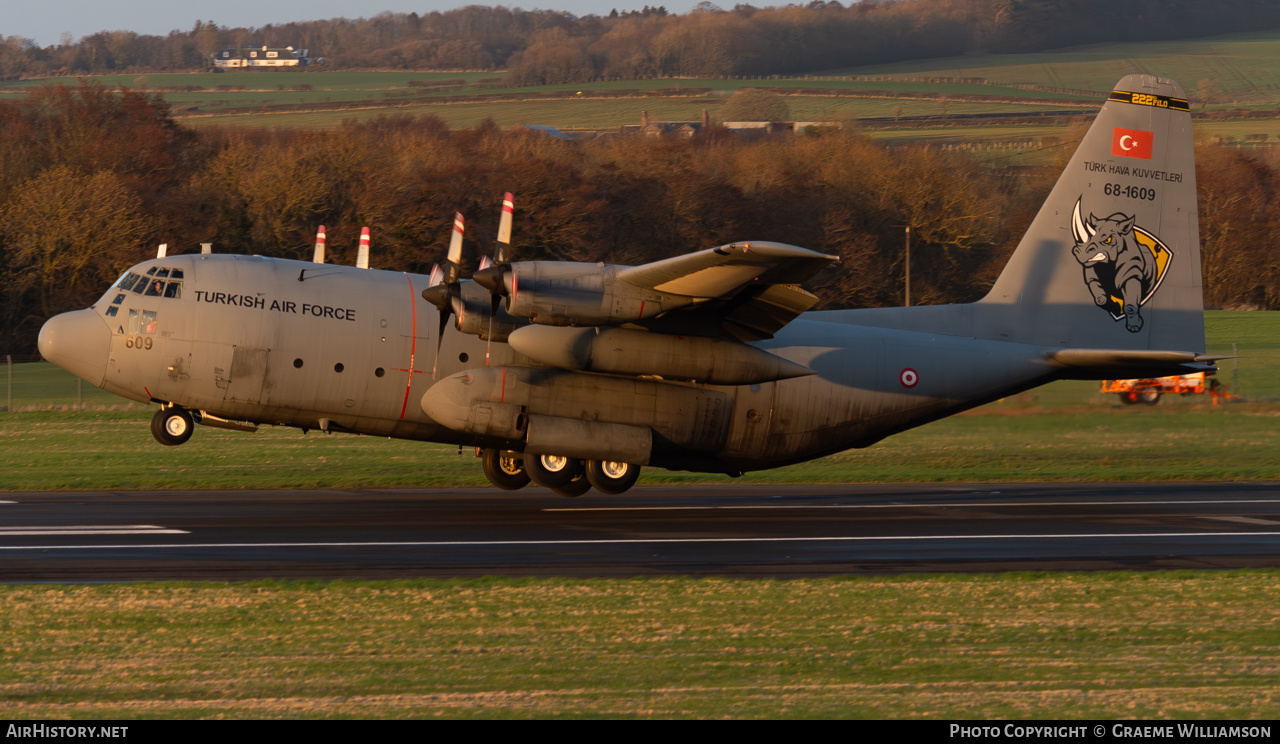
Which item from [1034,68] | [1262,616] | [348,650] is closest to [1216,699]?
[1262,616]

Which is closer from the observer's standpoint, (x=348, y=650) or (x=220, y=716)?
(x=220, y=716)

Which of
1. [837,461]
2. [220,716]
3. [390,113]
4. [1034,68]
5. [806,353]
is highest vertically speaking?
[1034,68]

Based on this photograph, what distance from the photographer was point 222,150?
6731 cm

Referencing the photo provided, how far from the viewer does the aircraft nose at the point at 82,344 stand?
19109mm

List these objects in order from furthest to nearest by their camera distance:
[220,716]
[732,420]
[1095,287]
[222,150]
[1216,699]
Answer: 1. [222,150]
2. [1095,287]
3. [732,420]
4. [1216,699]
5. [220,716]

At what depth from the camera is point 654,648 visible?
10.7m

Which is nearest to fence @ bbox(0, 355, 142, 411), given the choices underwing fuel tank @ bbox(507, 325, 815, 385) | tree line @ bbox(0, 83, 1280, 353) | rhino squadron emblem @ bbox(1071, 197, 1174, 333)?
tree line @ bbox(0, 83, 1280, 353)

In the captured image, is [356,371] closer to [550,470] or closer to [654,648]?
[550,470]

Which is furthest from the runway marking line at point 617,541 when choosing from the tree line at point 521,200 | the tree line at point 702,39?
the tree line at point 702,39

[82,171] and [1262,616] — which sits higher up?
[82,171]

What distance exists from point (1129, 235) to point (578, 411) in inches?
420

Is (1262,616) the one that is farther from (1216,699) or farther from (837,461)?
(837,461)

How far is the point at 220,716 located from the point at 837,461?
21.1 metres

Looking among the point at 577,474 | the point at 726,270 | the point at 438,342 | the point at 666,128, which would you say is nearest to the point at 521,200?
the point at 666,128
